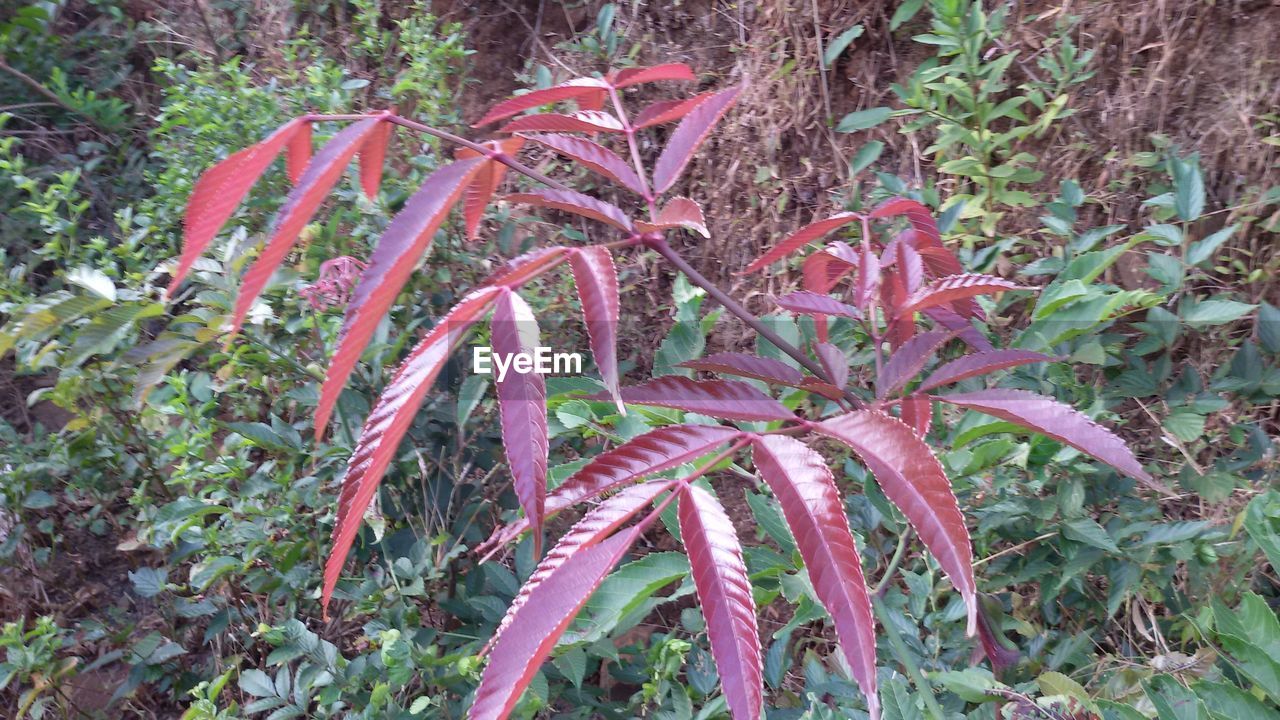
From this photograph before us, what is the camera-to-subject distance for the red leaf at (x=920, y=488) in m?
0.55

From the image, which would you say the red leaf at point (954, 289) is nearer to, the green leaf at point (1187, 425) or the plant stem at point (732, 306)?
the plant stem at point (732, 306)

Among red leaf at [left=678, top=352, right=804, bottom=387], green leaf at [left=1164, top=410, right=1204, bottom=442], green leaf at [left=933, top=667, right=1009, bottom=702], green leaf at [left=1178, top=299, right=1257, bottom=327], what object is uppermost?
red leaf at [left=678, top=352, right=804, bottom=387]

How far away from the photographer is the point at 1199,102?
175 centimetres

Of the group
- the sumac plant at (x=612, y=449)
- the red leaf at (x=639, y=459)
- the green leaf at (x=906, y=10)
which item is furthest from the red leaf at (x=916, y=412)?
the green leaf at (x=906, y=10)

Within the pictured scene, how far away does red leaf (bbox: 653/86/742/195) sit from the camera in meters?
0.83

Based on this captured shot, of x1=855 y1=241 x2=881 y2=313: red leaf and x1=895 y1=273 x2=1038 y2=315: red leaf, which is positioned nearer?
x1=895 y1=273 x2=1038 y2=315: red leaf

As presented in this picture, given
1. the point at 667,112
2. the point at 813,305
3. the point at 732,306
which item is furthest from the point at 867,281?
the point at 667,112

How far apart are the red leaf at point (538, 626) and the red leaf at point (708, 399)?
13cm

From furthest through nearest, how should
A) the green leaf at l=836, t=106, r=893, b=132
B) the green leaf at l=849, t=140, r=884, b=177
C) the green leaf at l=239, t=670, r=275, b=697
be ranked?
the green leaf at l=836, t=106, r=893, b=132 → the green leaf at l=849, t=140, r=884, b=177 → the green leaf at l=239, t=670, r=275, b=697

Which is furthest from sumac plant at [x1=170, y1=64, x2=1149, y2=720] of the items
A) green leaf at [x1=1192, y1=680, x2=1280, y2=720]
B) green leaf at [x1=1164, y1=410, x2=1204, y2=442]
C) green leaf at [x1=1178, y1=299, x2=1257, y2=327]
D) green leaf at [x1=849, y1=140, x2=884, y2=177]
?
green leaf at [x1=849, y1=140, x2=884, y2=177]

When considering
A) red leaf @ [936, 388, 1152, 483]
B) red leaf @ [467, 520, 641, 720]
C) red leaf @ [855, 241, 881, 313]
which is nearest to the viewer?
red leaf @ [467, 520, 641, 720]

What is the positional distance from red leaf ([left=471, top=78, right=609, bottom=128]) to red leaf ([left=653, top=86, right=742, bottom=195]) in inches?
5.1

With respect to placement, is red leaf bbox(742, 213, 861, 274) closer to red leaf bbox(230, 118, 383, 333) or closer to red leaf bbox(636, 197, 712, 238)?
red leaf bbox(636, 197, 712, 238)

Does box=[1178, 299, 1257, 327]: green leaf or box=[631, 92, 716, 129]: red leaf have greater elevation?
box=[631, 92, 716, 129]: red leaf
